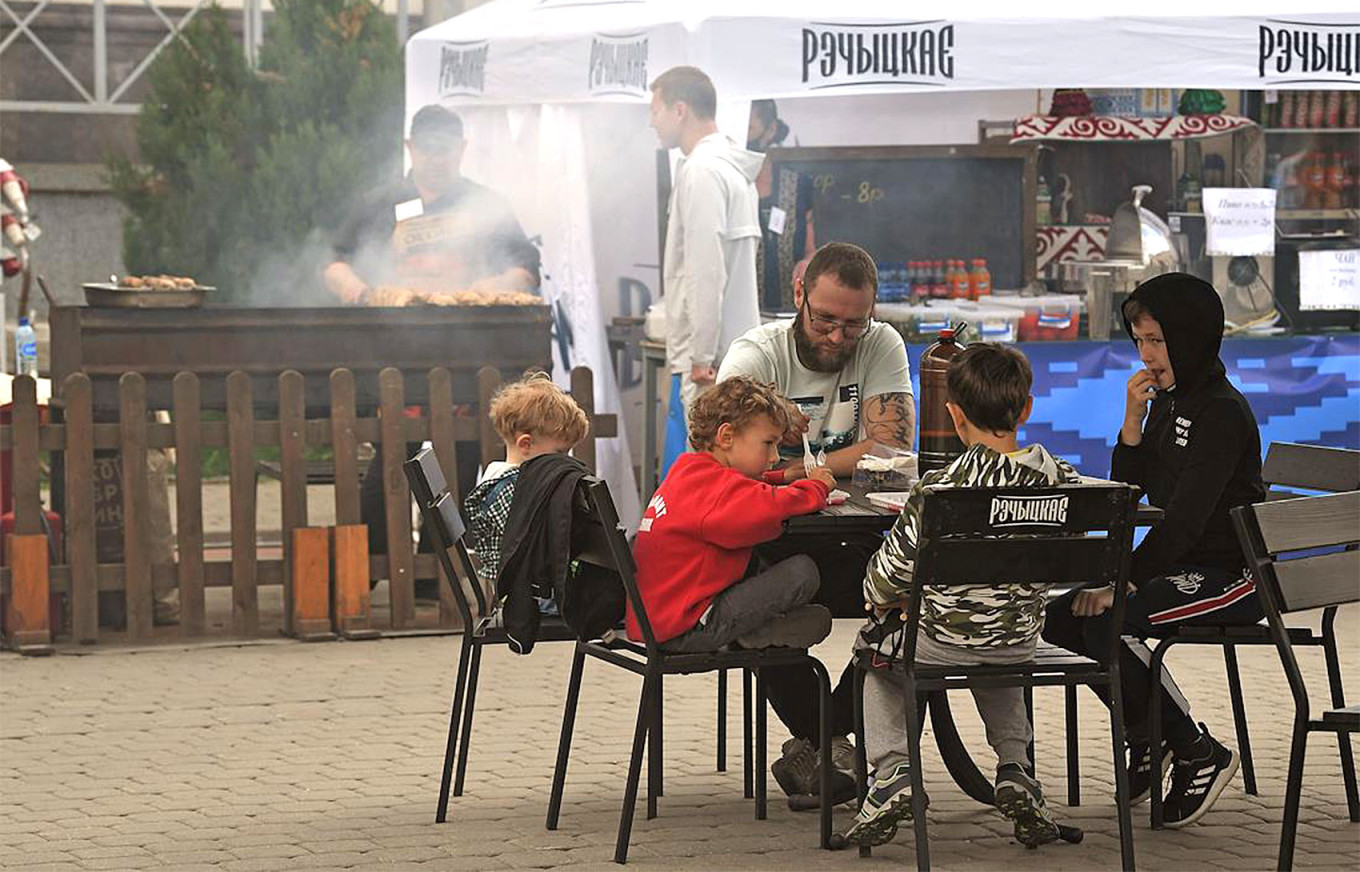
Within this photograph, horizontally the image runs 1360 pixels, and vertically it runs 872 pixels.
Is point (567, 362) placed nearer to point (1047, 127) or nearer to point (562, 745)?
point (1047, 127)

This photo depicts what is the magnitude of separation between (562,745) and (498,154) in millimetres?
5988

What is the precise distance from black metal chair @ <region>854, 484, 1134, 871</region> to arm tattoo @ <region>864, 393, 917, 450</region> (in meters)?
1.23

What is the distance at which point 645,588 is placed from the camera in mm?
5168

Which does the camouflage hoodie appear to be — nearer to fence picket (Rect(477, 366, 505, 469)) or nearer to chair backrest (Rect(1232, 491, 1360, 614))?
chair backrest (Rect(1232, 491, 1360, 614))

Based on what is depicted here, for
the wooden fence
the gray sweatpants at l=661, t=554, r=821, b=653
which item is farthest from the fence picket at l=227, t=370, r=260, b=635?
the gray sweatpants at l=661, t=554, r=821, b=653

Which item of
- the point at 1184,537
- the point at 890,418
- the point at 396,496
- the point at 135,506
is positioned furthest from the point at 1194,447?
the point at 135,506

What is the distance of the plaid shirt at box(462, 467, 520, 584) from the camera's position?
538cm

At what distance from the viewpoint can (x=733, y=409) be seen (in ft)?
16.7

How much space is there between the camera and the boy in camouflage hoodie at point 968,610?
16.0 feet

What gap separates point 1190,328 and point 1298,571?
97 cm

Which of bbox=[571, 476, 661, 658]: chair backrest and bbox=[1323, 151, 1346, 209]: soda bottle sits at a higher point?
bbox=[1323, 151, 1346, 209]: soda bottle

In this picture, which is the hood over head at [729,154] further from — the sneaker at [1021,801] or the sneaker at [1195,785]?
the sneaker at [1021,801]

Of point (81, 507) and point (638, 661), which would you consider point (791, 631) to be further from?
point (81, 507)

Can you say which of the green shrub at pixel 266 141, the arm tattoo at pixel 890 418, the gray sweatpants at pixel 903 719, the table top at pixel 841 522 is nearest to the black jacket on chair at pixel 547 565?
the table top at pixel 841 522
